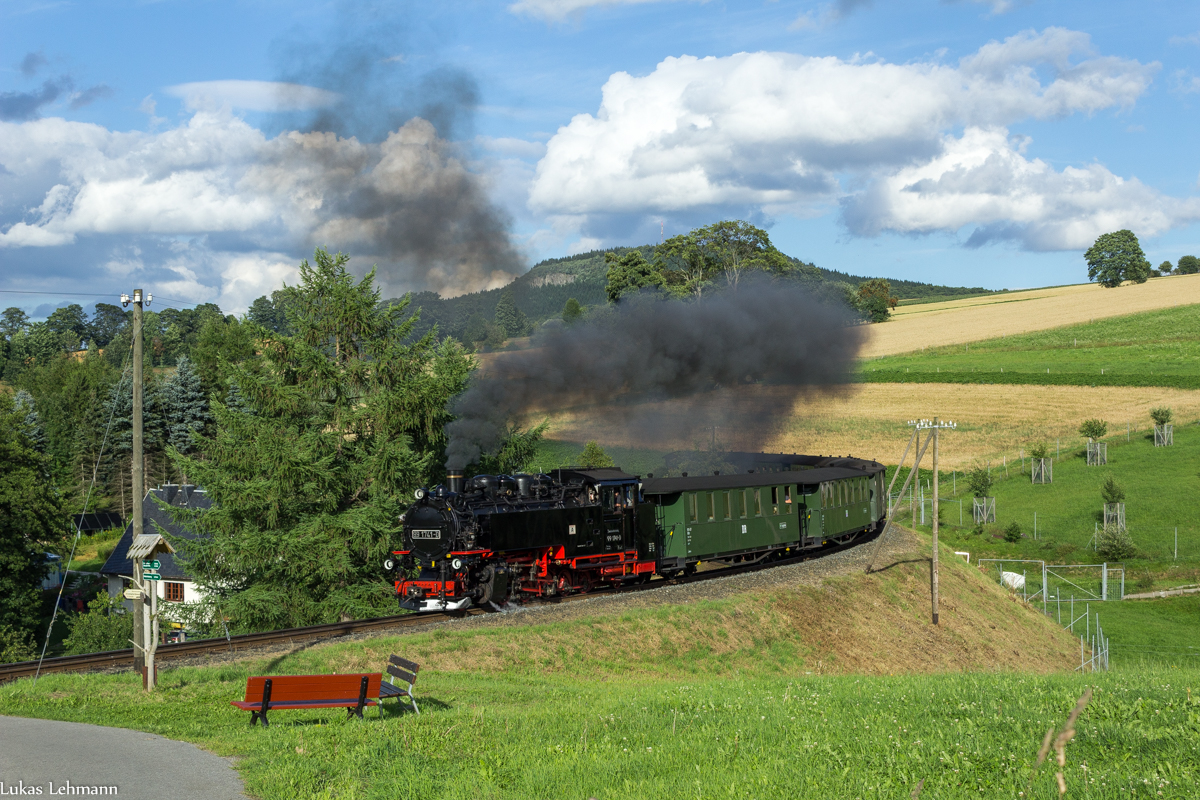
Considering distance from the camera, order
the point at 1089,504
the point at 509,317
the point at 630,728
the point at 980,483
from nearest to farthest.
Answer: the point at 630,728
the point at 509,317
the point at 1089,504
the point at 980,483

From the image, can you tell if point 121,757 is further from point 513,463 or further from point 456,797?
point 513,463

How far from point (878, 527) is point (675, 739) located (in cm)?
3237

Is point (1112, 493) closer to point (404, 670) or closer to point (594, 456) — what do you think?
point (594, 456)

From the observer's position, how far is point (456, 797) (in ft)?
22.9

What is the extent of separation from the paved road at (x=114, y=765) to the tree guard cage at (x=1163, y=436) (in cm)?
5933

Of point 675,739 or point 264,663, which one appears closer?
point 675,739

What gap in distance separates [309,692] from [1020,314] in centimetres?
10089

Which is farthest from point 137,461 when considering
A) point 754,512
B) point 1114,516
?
point 1114,516

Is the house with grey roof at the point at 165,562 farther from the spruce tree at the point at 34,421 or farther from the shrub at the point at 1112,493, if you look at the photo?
the shrub at the point at 1112,493

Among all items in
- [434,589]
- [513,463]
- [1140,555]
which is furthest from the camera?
[1140,555]

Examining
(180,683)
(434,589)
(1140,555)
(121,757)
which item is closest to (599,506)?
(434,589)

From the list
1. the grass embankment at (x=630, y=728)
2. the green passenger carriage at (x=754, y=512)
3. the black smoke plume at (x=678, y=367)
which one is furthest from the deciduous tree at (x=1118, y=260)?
the grass embankment at (x=630, y=728)

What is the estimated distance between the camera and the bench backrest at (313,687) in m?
10.2

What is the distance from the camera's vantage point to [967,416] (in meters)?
63.8
